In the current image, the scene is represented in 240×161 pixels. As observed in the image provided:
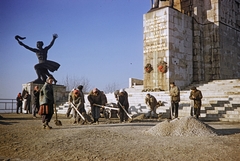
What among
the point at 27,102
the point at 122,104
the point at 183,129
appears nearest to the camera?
the point at 183,129

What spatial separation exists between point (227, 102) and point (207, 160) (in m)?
9.59

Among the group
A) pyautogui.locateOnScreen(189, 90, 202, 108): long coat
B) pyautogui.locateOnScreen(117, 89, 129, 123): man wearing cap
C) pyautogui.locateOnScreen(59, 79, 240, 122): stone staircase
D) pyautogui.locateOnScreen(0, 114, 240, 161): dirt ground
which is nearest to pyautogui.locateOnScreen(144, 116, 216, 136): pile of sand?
pyautogui.locateOnScreen(0, 114, 240, 161): dirt ground

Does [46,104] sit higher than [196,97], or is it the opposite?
[196,97]

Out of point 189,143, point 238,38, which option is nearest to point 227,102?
point 189,143

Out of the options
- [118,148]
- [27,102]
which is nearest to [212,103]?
[118,148]

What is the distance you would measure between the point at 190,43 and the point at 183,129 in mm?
14938

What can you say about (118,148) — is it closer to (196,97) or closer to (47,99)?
(47,99)

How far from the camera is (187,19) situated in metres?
20.6

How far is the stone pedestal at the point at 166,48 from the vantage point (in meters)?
18.6

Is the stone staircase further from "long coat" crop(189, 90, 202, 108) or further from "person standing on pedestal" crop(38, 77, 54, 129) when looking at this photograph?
"person standing on pedestal" crop(38, 77, 54, 129)

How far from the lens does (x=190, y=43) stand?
20656 mm

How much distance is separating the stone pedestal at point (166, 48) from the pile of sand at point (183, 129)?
37.0 feet

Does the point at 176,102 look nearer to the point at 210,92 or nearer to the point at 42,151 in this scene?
the point at 210,92

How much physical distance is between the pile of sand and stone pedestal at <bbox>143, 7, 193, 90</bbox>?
11.3 metres
